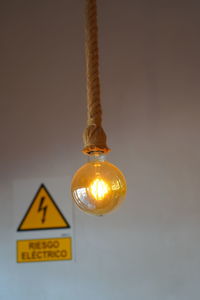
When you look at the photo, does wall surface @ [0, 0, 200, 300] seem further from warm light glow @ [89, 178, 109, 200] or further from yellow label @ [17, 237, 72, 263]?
warm light glow @ [89, 178, 109, 200]

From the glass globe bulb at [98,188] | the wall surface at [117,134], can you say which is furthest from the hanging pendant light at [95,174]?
the wall surface at [117,134]

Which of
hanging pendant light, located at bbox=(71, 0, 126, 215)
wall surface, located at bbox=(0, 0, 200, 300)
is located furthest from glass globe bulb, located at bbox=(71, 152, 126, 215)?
wall surface, located at bbox=(0, 0, 200, 300)

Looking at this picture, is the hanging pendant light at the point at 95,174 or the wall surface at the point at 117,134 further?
the wall surface at the point at 117,134

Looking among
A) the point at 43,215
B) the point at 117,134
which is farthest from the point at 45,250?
the point at 117,134

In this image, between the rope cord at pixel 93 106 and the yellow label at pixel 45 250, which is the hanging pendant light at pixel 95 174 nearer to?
the rope cord at pixel 93 106

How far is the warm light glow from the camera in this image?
3.01ft

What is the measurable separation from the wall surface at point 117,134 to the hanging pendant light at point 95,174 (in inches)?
44.7

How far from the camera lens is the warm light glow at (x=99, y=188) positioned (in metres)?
0.92

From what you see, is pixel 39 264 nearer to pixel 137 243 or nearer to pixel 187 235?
pixel 137 243

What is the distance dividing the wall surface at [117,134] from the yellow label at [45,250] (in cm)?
4

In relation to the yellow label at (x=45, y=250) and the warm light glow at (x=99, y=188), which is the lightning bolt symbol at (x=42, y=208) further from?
the warm light glow at (x=99, y=188)

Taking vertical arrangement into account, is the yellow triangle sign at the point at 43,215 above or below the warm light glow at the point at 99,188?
above

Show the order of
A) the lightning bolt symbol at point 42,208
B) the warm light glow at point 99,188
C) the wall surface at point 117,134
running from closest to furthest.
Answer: the warm light glow at point 99,188 → the wall surface at point 117,134 → the lightning bolt symbol at point 42,208

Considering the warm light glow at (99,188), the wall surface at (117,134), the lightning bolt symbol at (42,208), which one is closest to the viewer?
the warm light glow at (99,188)
